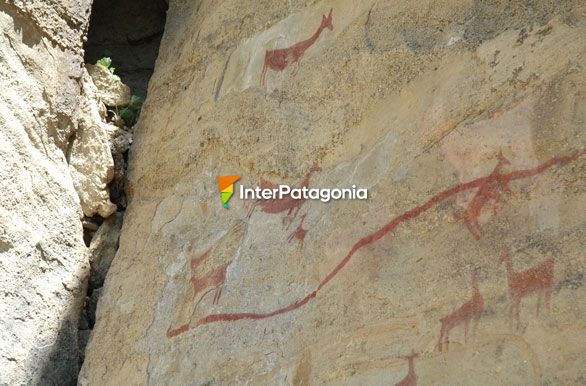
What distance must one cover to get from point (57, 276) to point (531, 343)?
1522mm

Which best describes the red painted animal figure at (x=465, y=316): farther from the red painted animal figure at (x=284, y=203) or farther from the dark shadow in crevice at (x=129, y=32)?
the dark shadow in crevice at (x=129, y=32)

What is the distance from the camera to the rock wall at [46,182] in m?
2.62

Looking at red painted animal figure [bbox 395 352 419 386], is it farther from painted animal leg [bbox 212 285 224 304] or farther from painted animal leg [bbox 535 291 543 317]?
painted animal leg [bbox 212 285 224 304]

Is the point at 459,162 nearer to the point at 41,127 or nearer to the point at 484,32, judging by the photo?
the point at 484,32

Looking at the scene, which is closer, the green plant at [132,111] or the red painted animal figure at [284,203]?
the red painted animal figure at [284,203]

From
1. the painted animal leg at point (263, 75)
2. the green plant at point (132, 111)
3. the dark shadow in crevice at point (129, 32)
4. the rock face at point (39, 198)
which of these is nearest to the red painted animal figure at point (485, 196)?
the painted animal leg at point (263, 75)

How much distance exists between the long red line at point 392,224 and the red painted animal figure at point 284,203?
0.88 feet

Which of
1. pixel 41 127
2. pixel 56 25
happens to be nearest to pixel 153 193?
pixel 41 127

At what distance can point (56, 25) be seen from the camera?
9.76 ft

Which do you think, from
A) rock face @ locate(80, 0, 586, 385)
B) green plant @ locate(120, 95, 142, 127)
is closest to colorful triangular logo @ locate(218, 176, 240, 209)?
rock face @ locate(80, 0, 586, 385)

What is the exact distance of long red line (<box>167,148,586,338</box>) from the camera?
76.3 inches

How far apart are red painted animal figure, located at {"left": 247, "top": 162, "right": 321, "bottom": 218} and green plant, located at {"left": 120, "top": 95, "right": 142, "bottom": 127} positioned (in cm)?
86

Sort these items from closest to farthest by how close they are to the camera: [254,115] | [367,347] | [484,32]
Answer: [367,347]
[484,32]
[254,115]

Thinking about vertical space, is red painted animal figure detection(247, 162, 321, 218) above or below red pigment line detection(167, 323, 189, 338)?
above
